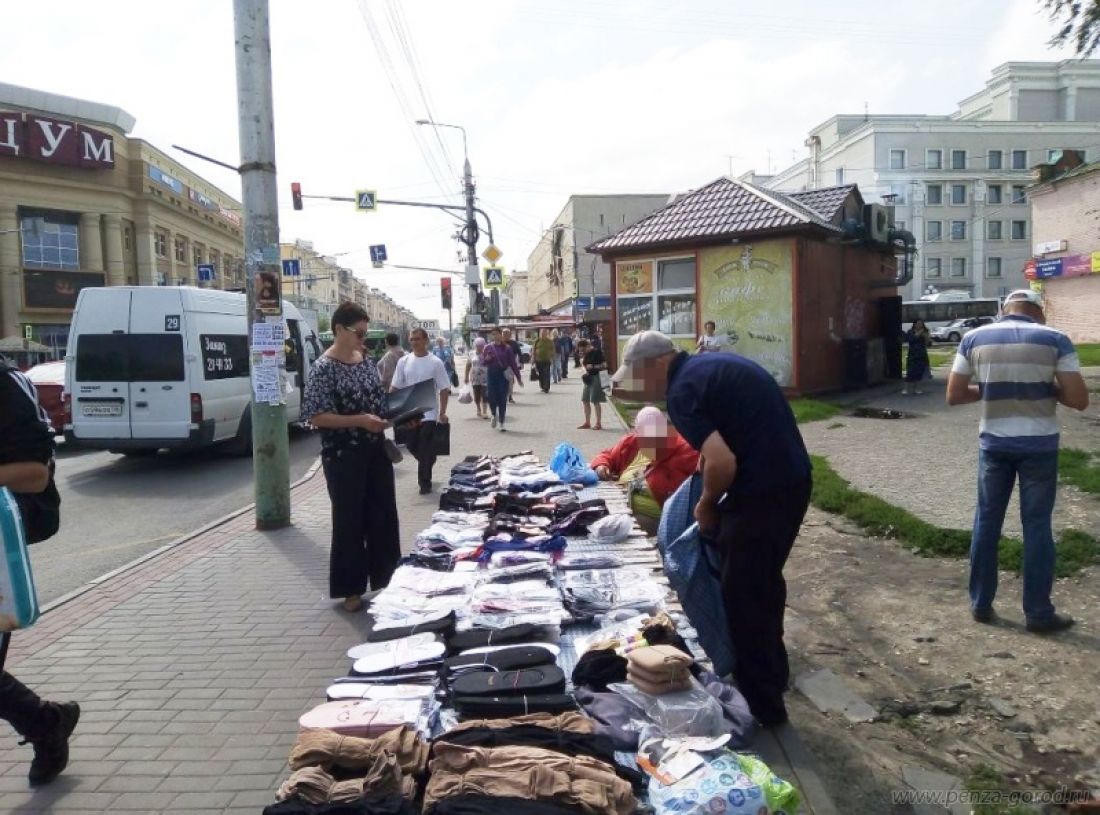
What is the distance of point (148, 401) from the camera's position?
1238 centimetres

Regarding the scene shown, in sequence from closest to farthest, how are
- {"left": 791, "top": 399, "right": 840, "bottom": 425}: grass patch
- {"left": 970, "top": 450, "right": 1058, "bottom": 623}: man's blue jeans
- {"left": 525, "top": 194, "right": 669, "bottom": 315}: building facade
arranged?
1. {"left": 970, "top": 450, "right": 1058, "bottom": 623}: man's blue jeans
2. {"left": 791, "top": 399, "right": 840, "bottom": 425}: grass patch
3. {"left": 525, "top": 194, "right": 669, "bottom": 315}: building facade

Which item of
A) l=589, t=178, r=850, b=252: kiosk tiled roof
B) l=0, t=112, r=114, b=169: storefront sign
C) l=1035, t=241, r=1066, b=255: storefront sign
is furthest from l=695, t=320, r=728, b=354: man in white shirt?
l=0, t=112, r=114, b=169: storefront sign

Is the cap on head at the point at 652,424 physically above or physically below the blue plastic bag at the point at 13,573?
above

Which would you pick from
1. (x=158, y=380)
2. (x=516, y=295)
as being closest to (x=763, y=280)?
(x=158, y=380)

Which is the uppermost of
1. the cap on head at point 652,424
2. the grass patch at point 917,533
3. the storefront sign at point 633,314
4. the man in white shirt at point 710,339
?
the storefront sign at point 633,314

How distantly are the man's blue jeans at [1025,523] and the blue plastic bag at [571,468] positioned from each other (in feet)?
10.8

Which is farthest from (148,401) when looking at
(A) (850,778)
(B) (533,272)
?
(B) (533,272)

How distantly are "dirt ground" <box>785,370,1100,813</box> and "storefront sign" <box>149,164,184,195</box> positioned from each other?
50355mm

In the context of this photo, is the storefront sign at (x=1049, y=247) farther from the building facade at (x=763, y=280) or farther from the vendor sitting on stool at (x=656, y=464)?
the vendor sitting on stool at (x=656, y=464)

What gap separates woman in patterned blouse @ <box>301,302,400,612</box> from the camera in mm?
5574

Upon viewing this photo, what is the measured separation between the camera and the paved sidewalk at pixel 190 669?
3.52 meters

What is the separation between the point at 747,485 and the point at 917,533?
159 inches

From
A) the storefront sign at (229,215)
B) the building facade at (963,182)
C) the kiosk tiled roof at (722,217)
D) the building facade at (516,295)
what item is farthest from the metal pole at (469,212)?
the building facade at (516,295)

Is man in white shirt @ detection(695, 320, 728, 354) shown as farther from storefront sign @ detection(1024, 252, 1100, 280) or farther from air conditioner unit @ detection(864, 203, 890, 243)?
storefront sign @ detection(1024, 252, 1100, 280)
